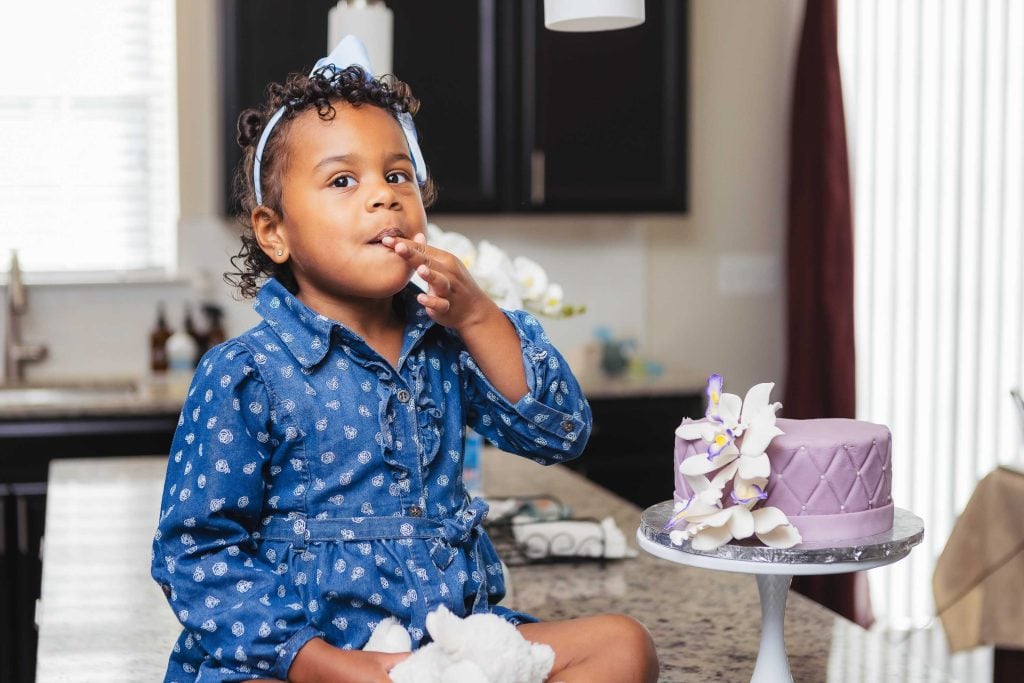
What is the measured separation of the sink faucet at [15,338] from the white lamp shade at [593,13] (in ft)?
8.50

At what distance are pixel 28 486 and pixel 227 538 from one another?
95.3 inches

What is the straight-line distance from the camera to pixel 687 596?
1820 mm

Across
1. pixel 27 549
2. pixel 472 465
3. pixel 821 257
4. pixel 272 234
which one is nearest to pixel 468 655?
pixel 272 234

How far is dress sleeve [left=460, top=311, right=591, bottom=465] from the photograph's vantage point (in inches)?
53.8

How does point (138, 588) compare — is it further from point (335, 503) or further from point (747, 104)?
point (747, 104)

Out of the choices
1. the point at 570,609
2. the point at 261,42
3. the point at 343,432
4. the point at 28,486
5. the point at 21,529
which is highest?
the point at 261,42

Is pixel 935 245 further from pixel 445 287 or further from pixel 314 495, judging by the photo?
pixel 314 495

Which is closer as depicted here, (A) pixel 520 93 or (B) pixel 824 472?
(B) pixel 824 472

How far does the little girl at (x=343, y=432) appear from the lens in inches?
47.4

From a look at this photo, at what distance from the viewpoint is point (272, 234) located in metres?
1.36

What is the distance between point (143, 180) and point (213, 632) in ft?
10.7

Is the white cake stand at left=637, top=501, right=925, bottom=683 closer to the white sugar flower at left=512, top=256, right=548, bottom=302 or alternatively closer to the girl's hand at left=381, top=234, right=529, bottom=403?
the girl's hand at left=381, top=234, right=529, bottom=403

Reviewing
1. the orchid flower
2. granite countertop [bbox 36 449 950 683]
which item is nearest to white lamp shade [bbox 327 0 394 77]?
granite countertop [bbox 36 449 950 683]

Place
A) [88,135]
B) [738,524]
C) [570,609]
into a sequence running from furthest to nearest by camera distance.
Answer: [88,135]
[570,609]
[738,524]
